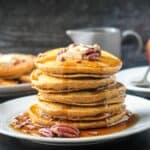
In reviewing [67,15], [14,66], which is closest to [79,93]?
[14,66]

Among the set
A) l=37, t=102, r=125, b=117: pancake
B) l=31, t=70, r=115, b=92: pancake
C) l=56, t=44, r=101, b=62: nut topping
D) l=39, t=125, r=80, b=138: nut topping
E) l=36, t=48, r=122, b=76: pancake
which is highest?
l=56, t=44, r=101, b=62: nut topping

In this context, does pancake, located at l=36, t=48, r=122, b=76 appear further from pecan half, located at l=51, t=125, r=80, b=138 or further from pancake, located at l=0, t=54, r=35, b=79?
pancake, located at l=0, t=54, r=35, b=79

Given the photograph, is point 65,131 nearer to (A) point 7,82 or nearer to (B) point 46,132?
(B) point 46,132

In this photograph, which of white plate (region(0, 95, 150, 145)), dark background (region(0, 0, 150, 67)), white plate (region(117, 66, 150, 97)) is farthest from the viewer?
dark background (region(0, 0, 150, 67))

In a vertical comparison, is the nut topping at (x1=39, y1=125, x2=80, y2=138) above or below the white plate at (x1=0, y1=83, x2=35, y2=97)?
above

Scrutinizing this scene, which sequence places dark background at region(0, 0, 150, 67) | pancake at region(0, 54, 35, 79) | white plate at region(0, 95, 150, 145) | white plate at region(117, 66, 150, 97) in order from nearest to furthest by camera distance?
white plate at region(0, 95, 150, 145)
white plate at region(117, 66, 150, 97)
pancake at region(0, 54, 35, 79)
dark background at region(0, 0, 150, 67)

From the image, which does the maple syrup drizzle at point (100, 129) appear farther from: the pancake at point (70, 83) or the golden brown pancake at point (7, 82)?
the golden brown pancake at point (7, 82)

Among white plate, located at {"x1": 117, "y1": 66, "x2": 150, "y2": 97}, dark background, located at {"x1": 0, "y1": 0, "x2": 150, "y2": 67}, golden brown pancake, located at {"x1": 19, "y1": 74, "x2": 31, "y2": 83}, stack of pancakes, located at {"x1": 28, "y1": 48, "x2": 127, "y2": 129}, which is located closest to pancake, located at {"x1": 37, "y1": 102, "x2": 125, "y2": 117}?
stack of pancakes, located at {"x1": 28, "y1": 48, "x2": 127, "y2": 129}
